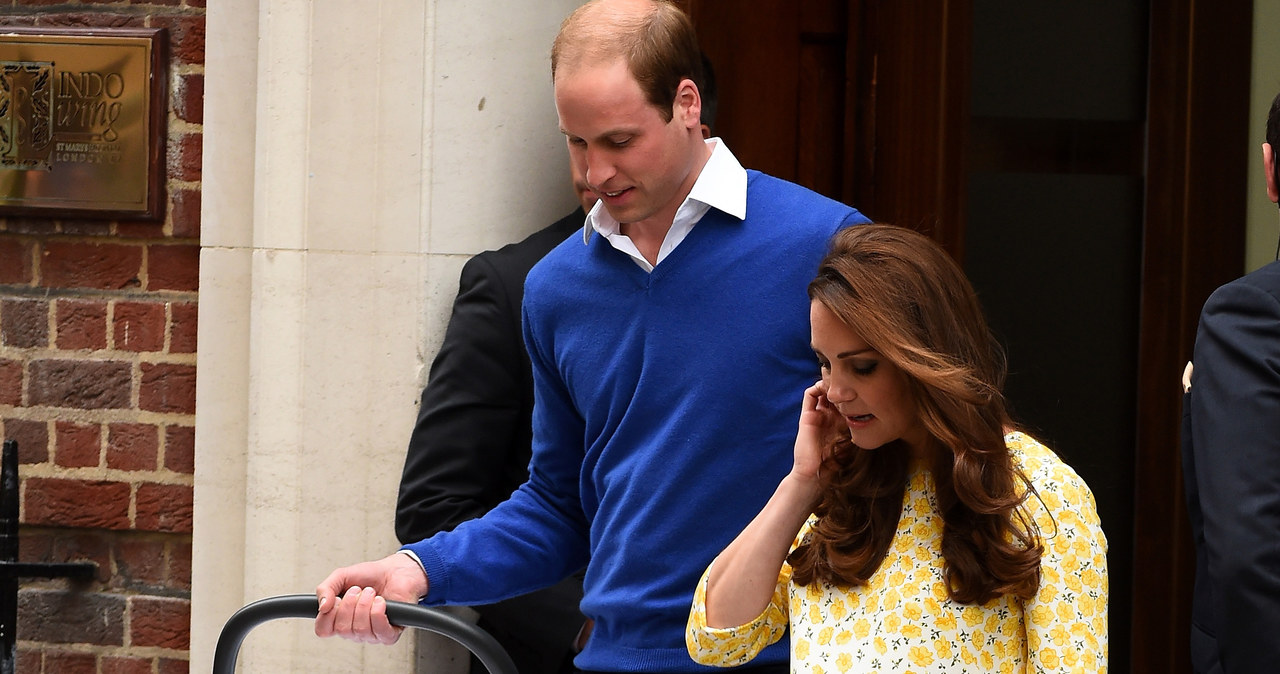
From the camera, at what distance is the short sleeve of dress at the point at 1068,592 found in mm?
1619

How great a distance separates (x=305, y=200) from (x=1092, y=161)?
180cm

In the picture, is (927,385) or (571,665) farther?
(571,665)

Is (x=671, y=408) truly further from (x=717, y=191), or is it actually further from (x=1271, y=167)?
(x=1271, y=167)

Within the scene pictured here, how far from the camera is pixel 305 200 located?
3.02 meters

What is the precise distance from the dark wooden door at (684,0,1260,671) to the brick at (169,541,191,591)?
155 cm

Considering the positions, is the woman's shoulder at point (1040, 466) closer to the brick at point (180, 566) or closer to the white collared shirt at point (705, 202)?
the white collared shirt at point (705, 202)

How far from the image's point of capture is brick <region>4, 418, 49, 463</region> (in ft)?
10.6

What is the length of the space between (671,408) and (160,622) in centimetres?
161

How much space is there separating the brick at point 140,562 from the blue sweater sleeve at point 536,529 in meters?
1.18

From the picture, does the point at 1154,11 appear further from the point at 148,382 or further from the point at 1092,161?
the point at 148,382

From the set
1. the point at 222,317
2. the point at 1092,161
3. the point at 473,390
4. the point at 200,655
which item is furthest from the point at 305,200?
the point at 1092,161

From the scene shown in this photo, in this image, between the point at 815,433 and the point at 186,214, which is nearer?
the point at 815,433

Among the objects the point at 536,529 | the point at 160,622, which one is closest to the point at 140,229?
the point at 160,622

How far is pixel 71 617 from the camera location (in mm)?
3244
